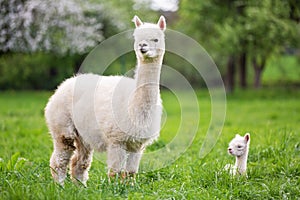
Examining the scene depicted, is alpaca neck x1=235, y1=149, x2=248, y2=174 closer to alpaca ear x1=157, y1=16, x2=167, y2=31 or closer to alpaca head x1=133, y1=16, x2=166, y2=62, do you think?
alpaca head x1=133, y1=16, x2=166, y2=62

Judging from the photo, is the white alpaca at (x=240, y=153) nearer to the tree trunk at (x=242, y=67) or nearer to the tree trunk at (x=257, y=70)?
the tree trunk at (x=242, y=67)

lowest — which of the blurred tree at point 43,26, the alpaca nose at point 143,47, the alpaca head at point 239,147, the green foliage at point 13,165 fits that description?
the green foliage at point 13,165

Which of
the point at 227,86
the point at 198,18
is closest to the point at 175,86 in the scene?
the point at 198,18

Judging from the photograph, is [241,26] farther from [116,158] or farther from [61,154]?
[116,158]

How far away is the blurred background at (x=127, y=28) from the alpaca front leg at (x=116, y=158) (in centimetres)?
608

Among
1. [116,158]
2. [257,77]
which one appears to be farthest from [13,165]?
[257,77]

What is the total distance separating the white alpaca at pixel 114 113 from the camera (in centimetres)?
457

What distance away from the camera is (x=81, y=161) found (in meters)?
5.16

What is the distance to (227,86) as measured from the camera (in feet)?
65.5

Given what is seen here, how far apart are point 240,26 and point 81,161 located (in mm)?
12711

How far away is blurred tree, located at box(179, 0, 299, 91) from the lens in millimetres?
14055

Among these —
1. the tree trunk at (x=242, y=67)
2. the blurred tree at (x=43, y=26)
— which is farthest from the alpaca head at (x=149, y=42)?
the tree trunk at (x=242, y=67)

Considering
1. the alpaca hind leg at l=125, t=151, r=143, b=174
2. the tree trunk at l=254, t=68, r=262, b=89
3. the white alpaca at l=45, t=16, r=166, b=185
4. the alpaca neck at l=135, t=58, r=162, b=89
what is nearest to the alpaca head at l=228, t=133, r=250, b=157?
the white alpaca at l=45, t=16, r=166, b=185

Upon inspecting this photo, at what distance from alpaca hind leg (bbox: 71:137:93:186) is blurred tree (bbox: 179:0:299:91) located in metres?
9.09
